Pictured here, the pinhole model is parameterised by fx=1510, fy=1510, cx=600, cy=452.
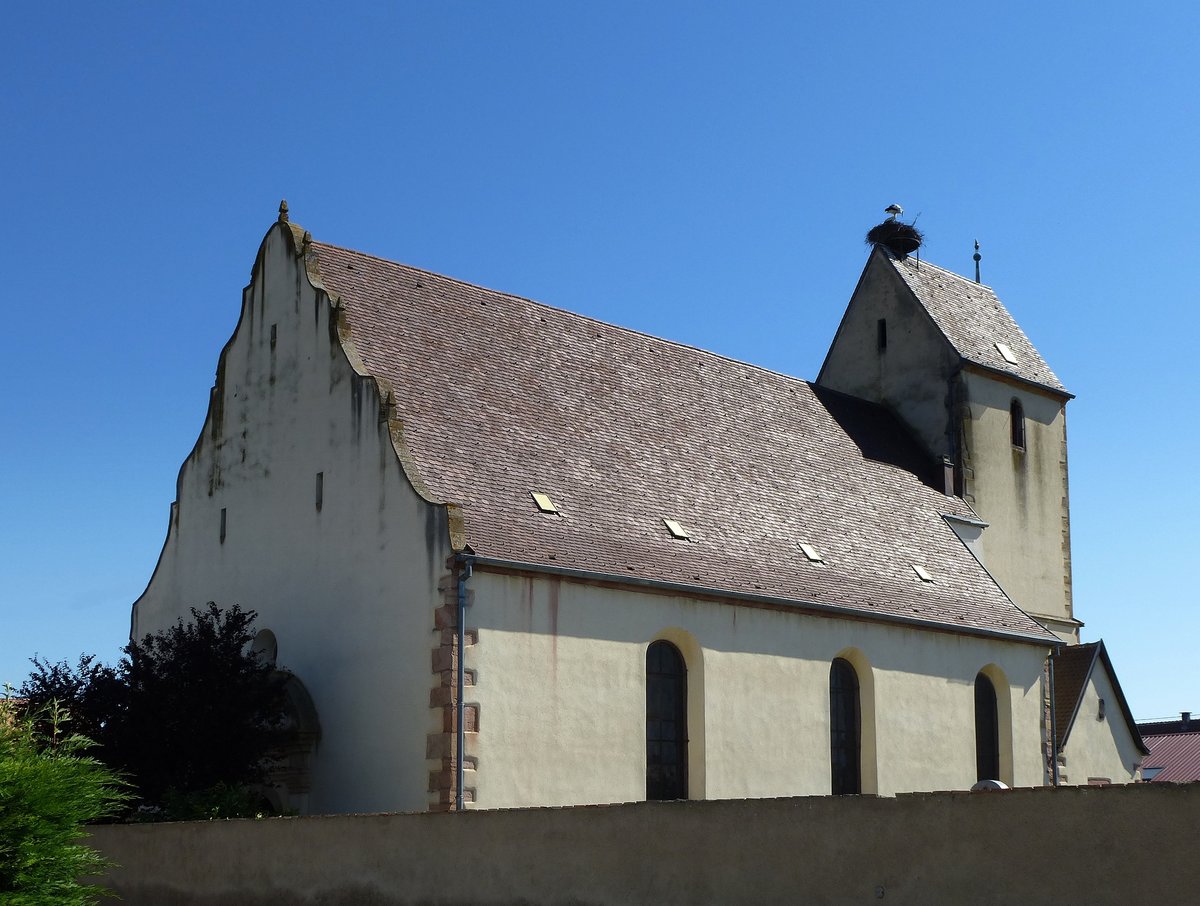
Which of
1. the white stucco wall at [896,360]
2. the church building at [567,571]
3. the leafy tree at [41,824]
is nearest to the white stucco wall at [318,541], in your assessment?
the church building at [567,571]

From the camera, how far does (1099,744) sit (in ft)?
99.0

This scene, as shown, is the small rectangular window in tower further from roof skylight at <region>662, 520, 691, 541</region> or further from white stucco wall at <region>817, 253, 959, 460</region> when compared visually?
roof skylight at <region>662, 520, 691, 541</region>

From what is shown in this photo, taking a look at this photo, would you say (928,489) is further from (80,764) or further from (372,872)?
(80,764)

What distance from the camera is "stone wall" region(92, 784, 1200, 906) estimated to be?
938 cm

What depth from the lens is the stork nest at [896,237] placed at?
36406 millimetres

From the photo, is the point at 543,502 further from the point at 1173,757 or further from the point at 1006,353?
the point at 1173,757

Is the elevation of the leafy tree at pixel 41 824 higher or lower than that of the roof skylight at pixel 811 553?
lower

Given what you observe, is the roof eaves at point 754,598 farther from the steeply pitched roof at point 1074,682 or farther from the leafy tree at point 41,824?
the leafy tree at point 41,824

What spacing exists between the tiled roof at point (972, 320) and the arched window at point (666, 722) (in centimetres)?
1414

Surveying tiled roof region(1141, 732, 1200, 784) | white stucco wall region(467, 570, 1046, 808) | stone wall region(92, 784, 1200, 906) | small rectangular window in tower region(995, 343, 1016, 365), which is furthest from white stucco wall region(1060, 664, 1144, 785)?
stone wall region(92, 784, 1200, 906)

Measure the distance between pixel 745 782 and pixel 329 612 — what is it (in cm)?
661

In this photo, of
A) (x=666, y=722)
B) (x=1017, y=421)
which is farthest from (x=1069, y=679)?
(x=666, y=722)

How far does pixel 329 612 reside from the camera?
2166 centimetres

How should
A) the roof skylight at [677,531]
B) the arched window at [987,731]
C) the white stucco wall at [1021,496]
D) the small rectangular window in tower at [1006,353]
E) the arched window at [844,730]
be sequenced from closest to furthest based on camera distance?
the roof skylight at [677,531] < the arched window at [844,730] < the arched window at [987,731] < the white stucco wall at [1021,496] < the small rectangular window in tower at [1006,353]
